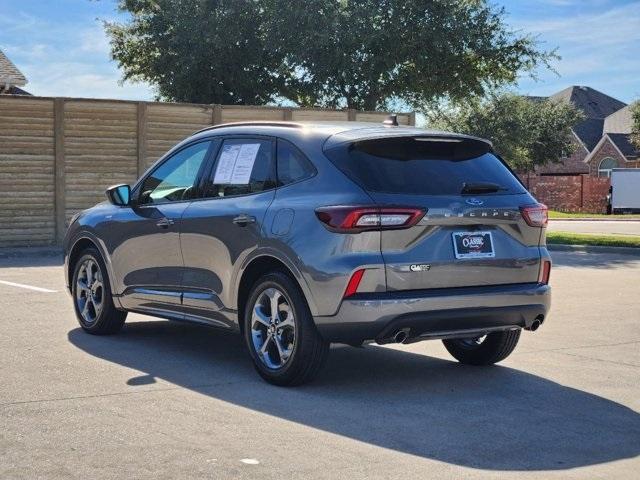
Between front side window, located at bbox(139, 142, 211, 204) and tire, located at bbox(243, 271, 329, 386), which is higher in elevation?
front side window, located at bbox(139, 142, 211, 204)

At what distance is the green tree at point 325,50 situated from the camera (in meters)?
31.6

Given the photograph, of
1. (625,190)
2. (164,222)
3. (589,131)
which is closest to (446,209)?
(164,222)

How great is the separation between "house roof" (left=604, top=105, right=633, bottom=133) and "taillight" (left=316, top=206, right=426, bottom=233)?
67.4 meters

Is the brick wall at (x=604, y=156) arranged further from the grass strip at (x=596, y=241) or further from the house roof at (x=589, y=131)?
the grass strip at (x=596, y=241)

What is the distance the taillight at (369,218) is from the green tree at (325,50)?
2485 centimetres

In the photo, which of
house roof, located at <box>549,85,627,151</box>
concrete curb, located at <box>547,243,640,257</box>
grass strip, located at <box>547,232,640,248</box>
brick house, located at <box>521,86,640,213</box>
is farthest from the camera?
house roof, located at <box>549,85,627,151</box>

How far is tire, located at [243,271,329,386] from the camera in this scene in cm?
686

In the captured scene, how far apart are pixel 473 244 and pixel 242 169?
1822 millimetres

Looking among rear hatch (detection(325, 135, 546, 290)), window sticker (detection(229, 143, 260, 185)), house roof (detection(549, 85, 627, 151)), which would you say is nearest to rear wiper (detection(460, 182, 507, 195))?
rear hatch (detection(325, 135, 546, 290))

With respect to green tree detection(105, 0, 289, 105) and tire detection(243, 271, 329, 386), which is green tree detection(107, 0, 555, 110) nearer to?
green tree detection(105, 0, 289, 105)

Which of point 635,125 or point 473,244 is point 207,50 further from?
point 635,125

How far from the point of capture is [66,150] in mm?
21375

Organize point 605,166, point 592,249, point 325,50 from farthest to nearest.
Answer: point 605,166 → point 325,50 → point 592,249

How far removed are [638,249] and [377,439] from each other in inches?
656
